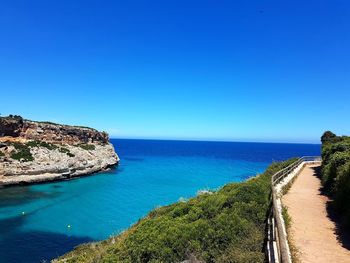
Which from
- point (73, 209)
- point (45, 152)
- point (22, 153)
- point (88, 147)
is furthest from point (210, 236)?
point (88, 147)

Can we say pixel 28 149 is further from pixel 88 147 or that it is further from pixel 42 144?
pixel 88 147

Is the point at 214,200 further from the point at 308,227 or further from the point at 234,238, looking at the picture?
the point at 308,227

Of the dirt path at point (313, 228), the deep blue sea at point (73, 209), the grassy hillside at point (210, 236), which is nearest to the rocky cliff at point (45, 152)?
the deep blue sea at point (73, 209)

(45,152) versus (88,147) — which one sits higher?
(88,147)

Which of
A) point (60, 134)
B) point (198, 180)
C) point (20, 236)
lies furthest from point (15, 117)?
point (20, 236)

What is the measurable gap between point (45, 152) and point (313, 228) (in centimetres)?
5856

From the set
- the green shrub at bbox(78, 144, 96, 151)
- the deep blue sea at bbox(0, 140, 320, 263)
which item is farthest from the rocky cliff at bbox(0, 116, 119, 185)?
the deep blue sea at bbox(0, 140, 320, 263)

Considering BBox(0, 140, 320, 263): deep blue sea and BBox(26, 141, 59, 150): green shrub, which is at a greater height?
BBox(26, 141, 59, 150): green shrub

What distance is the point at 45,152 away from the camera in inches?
2386

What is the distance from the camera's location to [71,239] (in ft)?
81.7

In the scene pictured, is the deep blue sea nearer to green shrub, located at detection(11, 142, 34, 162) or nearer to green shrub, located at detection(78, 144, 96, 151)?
green shrub, located at detection(11, 142, 34, 162)

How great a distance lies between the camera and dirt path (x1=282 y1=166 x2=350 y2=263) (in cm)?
889

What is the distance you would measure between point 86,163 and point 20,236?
1644 inches

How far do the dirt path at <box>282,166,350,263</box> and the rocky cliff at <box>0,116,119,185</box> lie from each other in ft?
154
